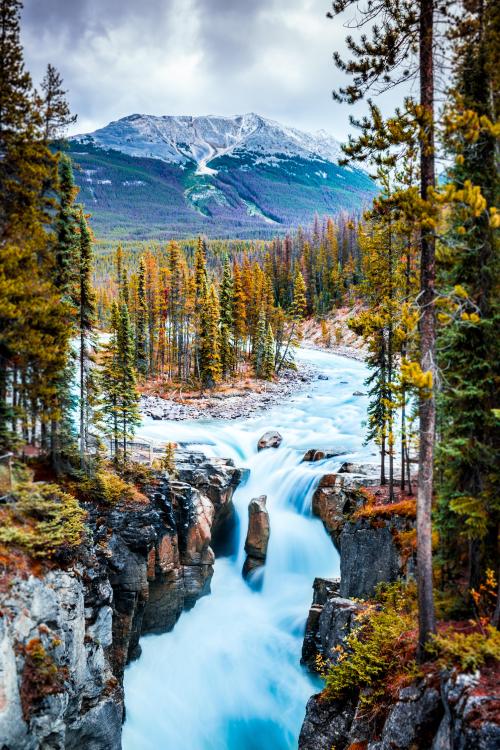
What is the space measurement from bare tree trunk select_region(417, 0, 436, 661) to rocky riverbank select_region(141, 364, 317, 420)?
32.8 metres

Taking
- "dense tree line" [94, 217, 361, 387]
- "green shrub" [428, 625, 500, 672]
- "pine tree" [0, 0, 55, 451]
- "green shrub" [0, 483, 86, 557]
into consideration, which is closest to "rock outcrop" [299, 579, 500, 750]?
"green shrub" [428, 625, 500, 672]

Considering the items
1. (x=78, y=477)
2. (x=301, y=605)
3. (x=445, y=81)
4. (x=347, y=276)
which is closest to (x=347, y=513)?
(x=301, y=605)

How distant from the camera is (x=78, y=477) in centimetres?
1869

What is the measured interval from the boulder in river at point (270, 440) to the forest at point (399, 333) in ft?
41.6

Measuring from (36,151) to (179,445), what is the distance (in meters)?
21.5

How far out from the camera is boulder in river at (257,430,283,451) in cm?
3384

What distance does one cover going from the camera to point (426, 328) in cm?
855

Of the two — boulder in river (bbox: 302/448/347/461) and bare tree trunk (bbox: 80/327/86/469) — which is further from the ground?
bare tree trunk (bbox: 80/327/86/469)

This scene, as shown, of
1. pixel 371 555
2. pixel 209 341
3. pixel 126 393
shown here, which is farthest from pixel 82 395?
pixel 209 341

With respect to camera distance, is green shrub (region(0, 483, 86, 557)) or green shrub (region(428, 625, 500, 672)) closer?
green shrub (region(428, 625, 500, 672))

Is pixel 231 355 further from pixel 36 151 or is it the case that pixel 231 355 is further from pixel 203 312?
pixel 36 151

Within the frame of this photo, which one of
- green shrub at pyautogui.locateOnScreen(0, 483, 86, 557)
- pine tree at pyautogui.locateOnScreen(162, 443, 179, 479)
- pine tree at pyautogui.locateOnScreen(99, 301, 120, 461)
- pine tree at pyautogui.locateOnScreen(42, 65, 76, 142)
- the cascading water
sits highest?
pine tree at pyautogui.locateOnScreen(42, 65, 76, 142)

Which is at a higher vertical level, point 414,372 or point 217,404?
point 414,372

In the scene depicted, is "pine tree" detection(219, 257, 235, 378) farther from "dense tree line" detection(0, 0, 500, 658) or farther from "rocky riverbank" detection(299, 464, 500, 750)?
"rocky riverbank" detection(299, 464, 500, 750)
